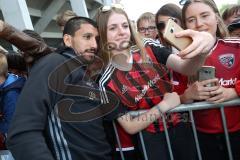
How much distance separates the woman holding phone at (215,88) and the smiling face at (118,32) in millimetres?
446

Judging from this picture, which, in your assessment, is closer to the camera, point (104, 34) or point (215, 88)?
point (215, 88)

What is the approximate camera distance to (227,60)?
1954mm

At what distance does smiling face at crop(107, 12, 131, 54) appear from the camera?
77.1 inches

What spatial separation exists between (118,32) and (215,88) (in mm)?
706

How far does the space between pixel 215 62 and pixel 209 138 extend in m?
0.51

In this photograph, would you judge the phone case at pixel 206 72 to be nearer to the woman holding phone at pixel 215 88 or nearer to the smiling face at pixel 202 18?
the woman holding phone at pixel 215 88

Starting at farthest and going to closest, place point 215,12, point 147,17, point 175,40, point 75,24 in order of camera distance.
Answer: point 147,17
point 215,12
point 75,24
point 175,40

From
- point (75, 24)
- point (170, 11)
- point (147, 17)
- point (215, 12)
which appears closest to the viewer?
point (75, 24)

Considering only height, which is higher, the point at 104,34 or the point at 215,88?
the point at 104,34

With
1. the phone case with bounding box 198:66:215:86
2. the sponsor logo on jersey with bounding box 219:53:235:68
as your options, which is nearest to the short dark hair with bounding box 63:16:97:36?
the phone case with bounding box 198:66:215:86

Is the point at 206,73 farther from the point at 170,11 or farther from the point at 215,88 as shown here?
the point at 170,11

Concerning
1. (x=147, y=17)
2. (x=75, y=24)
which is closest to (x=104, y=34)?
(x=75, y=24)

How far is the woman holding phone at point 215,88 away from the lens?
1860 mm

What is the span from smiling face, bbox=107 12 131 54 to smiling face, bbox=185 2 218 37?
1.46 ft
